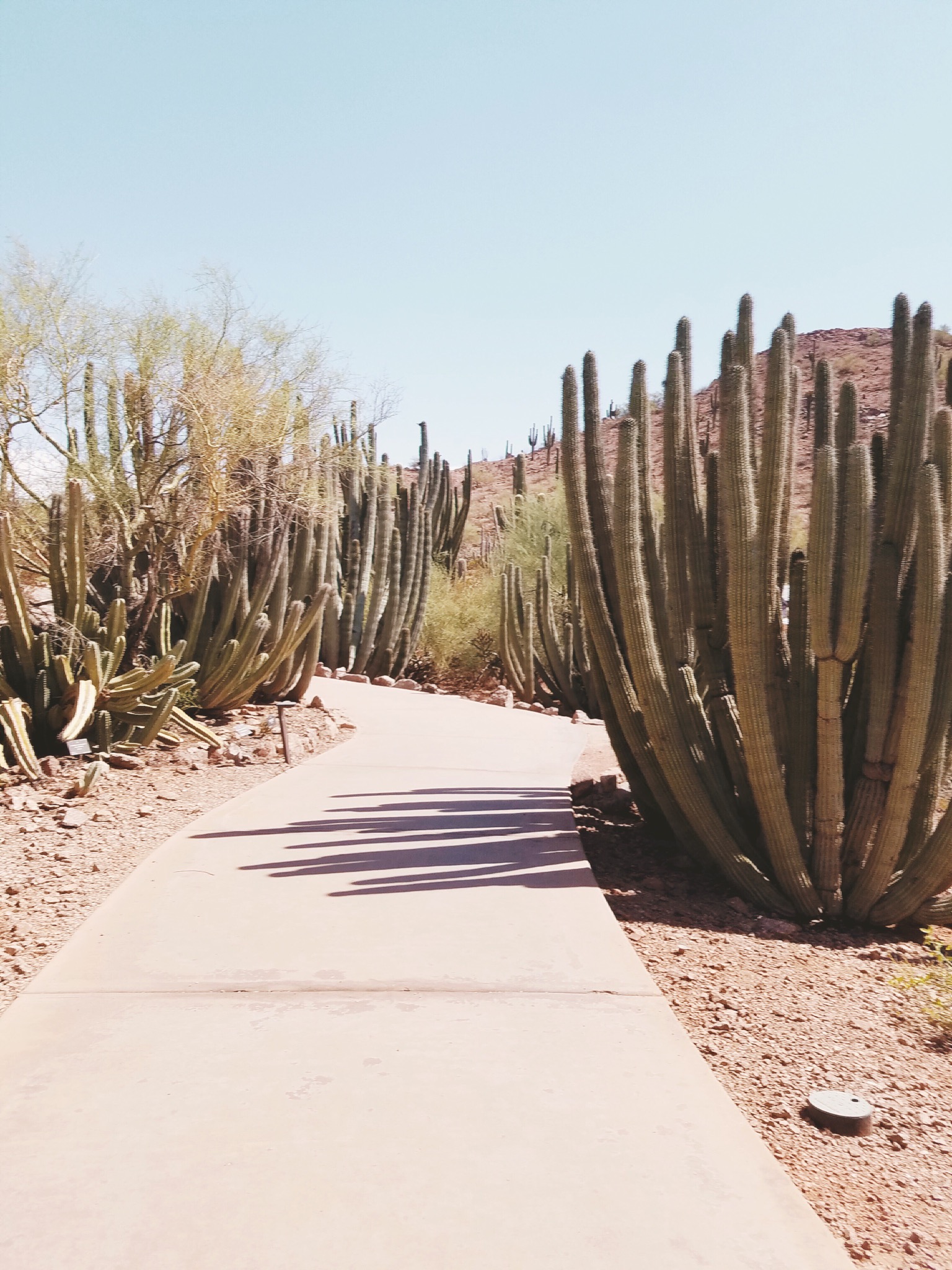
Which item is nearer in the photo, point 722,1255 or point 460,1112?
point 722,1255

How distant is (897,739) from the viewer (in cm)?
573

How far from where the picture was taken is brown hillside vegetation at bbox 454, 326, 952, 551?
47.3 meters

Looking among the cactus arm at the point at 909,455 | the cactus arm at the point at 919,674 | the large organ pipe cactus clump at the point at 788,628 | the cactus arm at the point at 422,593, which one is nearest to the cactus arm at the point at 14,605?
the large organ pipe cactus clump at the point at 788,628

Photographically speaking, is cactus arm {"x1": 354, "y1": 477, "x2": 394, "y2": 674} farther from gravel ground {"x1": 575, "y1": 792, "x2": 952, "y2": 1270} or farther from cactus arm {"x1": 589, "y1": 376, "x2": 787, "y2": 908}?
cactus arm {"x1": 589, "y1": 376, "x2": 787, "y2": 908}

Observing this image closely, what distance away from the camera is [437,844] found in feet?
21.6

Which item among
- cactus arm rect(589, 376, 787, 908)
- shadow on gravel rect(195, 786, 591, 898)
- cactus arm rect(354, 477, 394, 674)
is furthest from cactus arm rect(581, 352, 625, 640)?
cactus arm rect(354, 477, 394, 674)

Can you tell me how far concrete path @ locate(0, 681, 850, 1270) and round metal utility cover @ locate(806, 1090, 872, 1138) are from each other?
0.30 metres

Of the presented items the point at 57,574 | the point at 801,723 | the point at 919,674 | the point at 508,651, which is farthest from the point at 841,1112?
the point at 508,651

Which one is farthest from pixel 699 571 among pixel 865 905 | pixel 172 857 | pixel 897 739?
pixel 172 857

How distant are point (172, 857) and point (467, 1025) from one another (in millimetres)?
2879

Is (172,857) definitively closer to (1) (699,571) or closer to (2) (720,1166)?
(1) (699,571)

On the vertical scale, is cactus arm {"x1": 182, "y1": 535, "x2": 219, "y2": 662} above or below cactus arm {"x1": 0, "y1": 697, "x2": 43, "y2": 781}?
above

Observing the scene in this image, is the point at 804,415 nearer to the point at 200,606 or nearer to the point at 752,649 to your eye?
the point at 200,606

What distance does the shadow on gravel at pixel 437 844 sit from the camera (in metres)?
5.86
